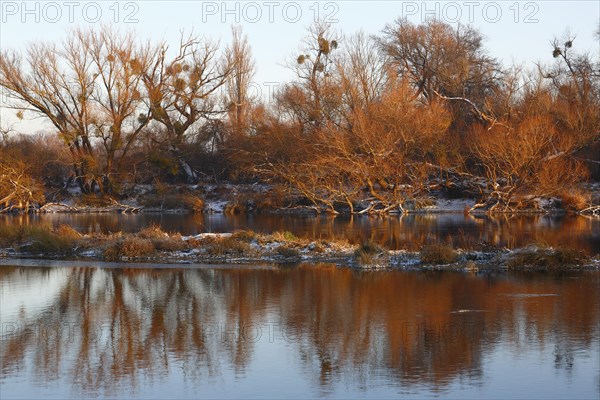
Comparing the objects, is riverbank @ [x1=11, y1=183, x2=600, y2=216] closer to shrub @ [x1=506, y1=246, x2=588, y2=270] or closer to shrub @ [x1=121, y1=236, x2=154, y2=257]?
shrub @ [x1=121, y1=236, x2=154, y2=257]

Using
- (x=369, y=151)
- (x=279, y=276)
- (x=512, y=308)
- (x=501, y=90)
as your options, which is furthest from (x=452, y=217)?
(x=512, y=308)

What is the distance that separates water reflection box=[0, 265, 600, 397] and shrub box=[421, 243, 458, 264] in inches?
76.8

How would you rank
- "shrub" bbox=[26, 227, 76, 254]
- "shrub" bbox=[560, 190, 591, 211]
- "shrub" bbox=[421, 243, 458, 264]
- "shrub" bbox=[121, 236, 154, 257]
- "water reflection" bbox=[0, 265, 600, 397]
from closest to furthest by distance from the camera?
1. "water reflection" bbox=[0, 265, 600, 397]
2. "shrub" bbox=[421, 243, 458, 264]
3. "shrub" bbox=[121, 236, 154, 257]
4. "shrub" bbox=[26, 227, 76, 254]
5. "shrub" bbox=[560, 190, 591, 211]

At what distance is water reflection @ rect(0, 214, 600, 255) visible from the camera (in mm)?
28203

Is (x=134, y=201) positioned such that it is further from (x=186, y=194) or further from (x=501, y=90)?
(x=501, y=90)

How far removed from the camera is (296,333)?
14297 mm

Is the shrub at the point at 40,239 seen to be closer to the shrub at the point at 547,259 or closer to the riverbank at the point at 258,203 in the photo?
the shrub at the point at 547,259

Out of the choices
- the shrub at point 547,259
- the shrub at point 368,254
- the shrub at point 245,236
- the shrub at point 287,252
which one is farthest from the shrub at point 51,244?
the shrub at point 547,259

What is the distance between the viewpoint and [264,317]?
15672 mm

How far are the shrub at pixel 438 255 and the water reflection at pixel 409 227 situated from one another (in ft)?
7.54

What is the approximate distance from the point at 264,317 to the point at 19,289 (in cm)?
706

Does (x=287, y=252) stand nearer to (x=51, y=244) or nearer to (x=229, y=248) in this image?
(x=229, y=248)

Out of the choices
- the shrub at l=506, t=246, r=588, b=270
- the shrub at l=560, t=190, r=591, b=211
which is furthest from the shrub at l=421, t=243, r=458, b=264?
the shrub at l=560, t=190, r=591, b=211

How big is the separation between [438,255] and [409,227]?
→ 12631 mm
